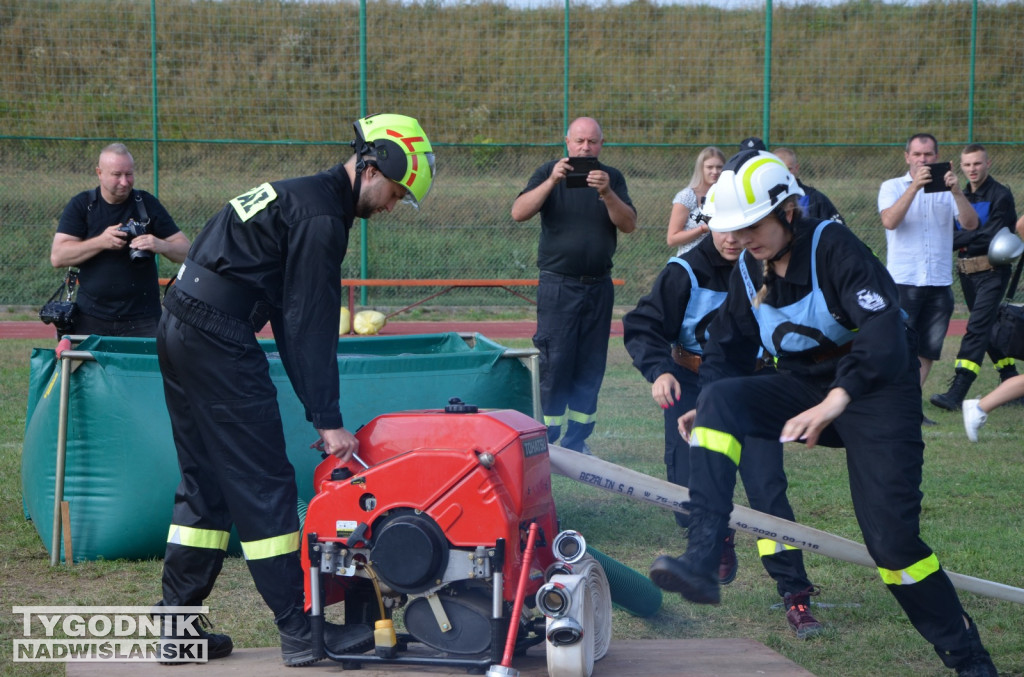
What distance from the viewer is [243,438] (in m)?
3.71

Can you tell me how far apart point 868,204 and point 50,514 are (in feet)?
49.1

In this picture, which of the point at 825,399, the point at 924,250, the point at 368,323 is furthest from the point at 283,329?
the point at 368,323

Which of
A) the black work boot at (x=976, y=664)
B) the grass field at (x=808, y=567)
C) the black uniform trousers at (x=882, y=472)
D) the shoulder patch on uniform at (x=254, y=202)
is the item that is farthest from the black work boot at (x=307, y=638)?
the black work boot at (x=976, y=664)

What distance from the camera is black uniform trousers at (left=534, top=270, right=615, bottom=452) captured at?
7426mm

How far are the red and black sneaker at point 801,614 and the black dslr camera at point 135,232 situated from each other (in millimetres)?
4325

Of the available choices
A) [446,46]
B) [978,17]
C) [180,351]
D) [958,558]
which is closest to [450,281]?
[446,46]

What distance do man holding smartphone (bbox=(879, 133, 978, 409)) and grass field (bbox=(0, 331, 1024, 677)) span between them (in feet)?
4.18

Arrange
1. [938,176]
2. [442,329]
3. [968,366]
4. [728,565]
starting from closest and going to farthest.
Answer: [728,565]
[938,176]
[968,366]
[442,329]

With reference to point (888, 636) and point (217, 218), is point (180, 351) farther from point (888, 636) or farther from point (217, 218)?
point (888, 636)

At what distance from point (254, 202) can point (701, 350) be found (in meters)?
2.33

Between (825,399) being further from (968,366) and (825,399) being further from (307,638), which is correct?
(968,366)

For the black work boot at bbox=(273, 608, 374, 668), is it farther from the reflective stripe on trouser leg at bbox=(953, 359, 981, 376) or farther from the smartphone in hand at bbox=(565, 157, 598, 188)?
the reflective stripe on trouser leg at bbox=(953, 359, 981, 376)

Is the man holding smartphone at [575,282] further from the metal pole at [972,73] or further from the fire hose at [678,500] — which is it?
the metal pole at [972,73]

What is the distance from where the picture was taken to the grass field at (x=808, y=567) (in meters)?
4.38
